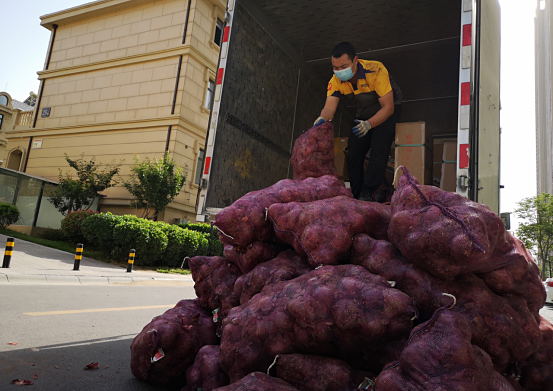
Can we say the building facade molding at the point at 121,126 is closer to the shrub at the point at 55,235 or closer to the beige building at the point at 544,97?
the shrub at the point at 55,235

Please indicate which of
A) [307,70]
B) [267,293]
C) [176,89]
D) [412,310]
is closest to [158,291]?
[307,70]

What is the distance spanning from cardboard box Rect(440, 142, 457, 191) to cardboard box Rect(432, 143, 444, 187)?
359mm

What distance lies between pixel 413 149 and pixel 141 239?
9226 millimetres

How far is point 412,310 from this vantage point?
1.84 metres

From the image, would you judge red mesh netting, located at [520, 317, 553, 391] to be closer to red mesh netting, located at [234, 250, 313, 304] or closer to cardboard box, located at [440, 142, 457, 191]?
red mesh netting, located at [234, 250, 313, 304]

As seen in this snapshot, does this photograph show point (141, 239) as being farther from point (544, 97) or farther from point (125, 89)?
point (544, 97)

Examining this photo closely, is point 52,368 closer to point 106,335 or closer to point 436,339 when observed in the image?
point 106,335

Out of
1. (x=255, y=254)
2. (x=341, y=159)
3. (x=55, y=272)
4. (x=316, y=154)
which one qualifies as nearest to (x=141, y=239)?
(x=55, y=272)

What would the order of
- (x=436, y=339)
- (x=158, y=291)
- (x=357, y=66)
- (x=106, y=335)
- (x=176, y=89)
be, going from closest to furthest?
(x=436, y=339), (x=106, y=335), (x=357, y=66), (x=158, y=291), (x=176, y=89)

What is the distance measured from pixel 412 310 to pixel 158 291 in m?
7.27

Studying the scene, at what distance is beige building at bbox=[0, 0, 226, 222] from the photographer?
1809cm

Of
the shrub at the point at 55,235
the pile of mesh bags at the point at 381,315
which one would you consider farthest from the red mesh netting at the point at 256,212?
the shrub at the point at 55,235

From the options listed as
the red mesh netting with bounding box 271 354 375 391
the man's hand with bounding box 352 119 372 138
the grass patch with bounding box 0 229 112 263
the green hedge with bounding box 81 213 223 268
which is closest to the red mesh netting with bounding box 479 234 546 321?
the red mesh netting with bounding box 271 354 375 391

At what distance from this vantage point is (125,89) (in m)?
19.5
